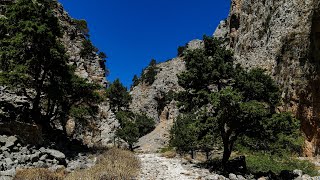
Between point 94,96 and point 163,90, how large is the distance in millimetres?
68216

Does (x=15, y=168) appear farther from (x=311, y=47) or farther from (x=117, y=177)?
(x=311, y=47)

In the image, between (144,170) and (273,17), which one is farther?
(273,17)

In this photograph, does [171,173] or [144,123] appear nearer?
[171,173]

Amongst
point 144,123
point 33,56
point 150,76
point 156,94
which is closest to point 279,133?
point 33,56

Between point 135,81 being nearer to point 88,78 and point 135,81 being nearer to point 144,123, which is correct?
point 144,123

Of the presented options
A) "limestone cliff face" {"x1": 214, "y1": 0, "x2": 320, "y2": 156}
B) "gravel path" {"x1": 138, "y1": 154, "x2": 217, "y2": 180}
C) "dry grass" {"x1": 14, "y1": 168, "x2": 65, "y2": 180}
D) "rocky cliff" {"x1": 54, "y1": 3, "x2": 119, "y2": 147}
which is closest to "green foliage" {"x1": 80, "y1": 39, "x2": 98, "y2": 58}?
"rocky cliff" {"x1": 54, "y1": 3, "x2": 119, "y2": 147}

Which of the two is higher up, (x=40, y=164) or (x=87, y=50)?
(x=87, y=50)

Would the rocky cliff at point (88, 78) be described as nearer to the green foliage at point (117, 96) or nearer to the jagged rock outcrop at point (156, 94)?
the green foliage at point (117, 96)

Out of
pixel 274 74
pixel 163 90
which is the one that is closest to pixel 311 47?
pixel 274 74

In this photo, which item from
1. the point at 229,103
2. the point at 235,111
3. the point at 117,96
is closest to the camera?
the point at 229,103

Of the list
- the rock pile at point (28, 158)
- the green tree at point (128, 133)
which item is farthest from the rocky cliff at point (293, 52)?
the rock pile at point (28, 158)

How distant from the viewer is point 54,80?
25266 millimetres

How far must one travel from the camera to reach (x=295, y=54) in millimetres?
40906

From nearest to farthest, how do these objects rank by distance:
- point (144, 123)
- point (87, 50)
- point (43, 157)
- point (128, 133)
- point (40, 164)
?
point (40, 164) < point (43, 157) < point (128, 133) < point (87, 50) < point (144, 123)
